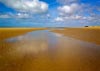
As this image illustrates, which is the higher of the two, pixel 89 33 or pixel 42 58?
pixel 89 33

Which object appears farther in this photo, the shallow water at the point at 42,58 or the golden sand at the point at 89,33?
the golden sand at the point at 89,33

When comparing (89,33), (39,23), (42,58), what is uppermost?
(39,23)

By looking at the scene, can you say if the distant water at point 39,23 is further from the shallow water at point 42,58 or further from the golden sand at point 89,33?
the shallow water at point 42,58

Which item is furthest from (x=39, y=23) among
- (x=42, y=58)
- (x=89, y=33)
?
(x=89, y=33)

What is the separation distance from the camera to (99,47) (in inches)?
97.3

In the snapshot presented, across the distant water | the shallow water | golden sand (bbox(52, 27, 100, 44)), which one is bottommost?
the shallow water

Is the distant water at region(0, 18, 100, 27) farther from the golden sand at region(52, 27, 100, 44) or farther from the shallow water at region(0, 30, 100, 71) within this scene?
the shallow water at region(0, 30, 100, 71)

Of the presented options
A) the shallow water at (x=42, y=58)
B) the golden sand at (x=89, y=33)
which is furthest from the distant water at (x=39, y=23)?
the shallow water at (x=42, y=58)

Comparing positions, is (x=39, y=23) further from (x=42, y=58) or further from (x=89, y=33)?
(x=89, y=33)

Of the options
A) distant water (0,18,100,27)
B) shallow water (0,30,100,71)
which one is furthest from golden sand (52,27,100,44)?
shallow water (0,30,100,71)

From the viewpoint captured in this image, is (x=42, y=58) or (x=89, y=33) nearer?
(x=42, y=58)

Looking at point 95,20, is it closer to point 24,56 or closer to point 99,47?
point 99,47

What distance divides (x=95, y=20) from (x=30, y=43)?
0.95 metres

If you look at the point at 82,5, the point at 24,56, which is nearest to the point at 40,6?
the point at 82,5
